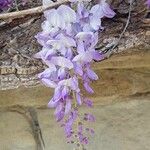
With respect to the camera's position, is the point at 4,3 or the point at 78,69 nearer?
the point at 78,69

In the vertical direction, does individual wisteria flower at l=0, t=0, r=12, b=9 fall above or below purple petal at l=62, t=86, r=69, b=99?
above

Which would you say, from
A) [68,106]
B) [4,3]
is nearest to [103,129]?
[68,106]

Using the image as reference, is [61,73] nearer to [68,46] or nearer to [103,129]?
[68,46]

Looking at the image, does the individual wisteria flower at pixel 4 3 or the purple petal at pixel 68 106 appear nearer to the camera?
the purple petal at pixel 68 106

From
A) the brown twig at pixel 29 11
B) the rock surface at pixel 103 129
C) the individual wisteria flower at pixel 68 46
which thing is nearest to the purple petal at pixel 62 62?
the individual wisteria flower at pixel 68 46

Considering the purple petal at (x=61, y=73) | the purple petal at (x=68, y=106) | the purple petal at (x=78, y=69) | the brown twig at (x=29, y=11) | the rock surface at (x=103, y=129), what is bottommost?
the rock surface at (x=103, y=129)

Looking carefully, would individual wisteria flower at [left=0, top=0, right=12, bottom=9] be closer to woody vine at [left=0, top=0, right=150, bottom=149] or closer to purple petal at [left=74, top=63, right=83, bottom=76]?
woody vine at [left=0, top=0, right=150, bottom=149]

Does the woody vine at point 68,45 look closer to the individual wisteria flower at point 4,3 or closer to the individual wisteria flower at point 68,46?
the individual wisteria flower at point 68,46

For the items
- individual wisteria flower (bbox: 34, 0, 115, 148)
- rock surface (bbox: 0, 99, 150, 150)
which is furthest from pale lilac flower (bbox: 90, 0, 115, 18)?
rock surface (bbox: 0, 99, 150, 150)
